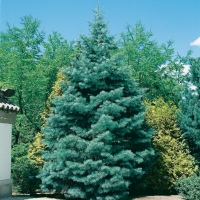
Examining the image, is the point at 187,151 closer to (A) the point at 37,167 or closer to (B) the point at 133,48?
(A) the point at 37,167

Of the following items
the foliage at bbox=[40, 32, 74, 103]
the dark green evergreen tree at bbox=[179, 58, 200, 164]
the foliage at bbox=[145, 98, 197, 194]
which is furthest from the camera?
the foliage at bbox=[40, 32, 74, 103]

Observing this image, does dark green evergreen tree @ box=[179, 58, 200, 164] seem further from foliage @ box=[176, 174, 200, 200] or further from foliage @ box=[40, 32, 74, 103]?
foliage @ box=[40, 32, 74, 103]

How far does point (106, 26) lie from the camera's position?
1309cm

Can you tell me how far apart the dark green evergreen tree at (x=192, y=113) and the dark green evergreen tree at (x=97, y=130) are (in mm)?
2576

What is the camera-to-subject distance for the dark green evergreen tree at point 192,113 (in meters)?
14.9

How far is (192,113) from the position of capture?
1527 cm

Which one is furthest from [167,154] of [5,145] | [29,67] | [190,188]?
Answer: [29,67]

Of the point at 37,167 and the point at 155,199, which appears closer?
the point at 155,199

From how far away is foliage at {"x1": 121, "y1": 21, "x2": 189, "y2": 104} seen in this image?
23.7 meters

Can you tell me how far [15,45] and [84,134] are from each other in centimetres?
1243

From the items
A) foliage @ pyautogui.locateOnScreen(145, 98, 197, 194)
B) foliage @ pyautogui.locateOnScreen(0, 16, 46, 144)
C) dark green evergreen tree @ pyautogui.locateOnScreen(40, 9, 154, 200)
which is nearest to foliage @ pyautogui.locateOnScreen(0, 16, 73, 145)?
foliage @ pyautogui.locateOnScreen(0, 16, 46, 144)

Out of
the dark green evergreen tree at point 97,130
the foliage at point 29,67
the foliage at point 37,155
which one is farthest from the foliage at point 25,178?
the foliage at point 29,67

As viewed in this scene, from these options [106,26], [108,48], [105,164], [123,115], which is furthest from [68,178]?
[106,26]

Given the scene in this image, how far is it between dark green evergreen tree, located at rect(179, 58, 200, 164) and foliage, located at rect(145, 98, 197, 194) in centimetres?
43
